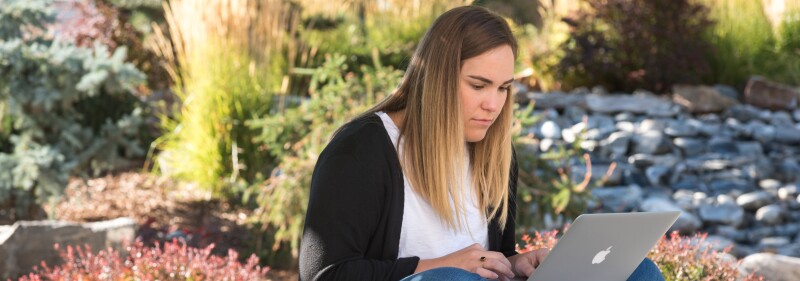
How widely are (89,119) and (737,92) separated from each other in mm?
4857

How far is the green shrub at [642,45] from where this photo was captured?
741 cm

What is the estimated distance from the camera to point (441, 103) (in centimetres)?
220

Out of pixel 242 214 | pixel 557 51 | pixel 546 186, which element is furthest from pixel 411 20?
pixel 546 186

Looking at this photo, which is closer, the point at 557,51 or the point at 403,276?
the point at 403,276

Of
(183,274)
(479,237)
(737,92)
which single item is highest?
(479,237)

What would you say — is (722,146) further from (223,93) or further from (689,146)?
(223,93)

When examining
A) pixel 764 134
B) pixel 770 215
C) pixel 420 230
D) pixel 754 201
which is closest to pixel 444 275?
pixel 420 230

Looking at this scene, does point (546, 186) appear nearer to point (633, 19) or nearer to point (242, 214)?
point (242, 214)

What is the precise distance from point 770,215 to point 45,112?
381 centimetres

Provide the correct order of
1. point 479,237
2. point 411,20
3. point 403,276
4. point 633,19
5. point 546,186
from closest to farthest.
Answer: point 403,276 < point 479,237 < point 546,186 < point 633,19 < point 411,20

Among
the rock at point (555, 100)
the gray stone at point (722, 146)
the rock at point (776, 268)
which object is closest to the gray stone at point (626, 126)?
the rock at point (555, 100)

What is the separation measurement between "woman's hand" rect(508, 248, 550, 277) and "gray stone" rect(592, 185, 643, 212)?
10.1 ft

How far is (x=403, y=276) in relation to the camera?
212 cm

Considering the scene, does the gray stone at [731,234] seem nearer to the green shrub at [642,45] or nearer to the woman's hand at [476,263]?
the green shrub at [642,45]
